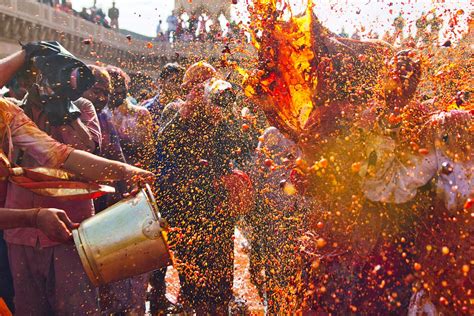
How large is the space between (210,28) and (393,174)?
1056 cm

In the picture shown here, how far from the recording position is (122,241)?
3193mm

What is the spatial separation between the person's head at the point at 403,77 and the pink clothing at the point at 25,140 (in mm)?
2085

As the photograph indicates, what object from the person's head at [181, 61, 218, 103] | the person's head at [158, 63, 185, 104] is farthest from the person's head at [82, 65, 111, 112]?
the person's head at [158, 63, 185, 104]

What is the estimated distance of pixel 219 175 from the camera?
5.49 m

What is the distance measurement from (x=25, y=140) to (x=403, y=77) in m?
2.36

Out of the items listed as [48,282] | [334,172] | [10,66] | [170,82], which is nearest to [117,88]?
[170,82]

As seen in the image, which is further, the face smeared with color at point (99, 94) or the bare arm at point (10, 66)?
the face smeared with color at point (99, 94)

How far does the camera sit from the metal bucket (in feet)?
10.3

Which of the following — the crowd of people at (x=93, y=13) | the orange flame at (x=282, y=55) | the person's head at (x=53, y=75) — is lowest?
the crowd of people at (x=93, y=13)

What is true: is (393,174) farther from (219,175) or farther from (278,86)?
(219,175)

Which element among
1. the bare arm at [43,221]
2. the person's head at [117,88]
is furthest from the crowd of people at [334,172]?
the person's head at [117,88]

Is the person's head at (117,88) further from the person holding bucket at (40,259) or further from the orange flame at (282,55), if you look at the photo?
the orange flame at (282,55)

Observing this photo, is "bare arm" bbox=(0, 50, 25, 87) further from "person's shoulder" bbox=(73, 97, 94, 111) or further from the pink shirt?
"person's shoulder" bbox=(73, 97, 94, 111)

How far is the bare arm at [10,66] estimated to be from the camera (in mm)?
3564
